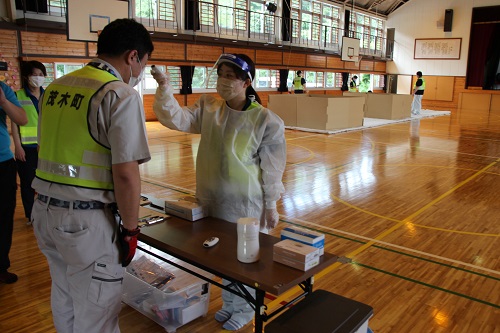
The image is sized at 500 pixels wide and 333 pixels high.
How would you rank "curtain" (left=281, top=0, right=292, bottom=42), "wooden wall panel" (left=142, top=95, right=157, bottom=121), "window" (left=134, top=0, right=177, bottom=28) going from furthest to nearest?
"curtain" (left=281, top=0, right=292, bottom=42)
"wooden wall panel" (left=142, top=95, right=157, bottom=121)
"window" (left=134, top=0, right=177, bottom=28)

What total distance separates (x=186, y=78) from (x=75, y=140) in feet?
41.4

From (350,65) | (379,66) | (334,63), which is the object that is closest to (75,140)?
(334,63)

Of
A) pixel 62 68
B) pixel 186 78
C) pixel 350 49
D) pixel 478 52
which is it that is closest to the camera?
pixel 62 68

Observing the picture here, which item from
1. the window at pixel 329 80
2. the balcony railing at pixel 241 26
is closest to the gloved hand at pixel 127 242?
the balcony railing at pixel 241 26

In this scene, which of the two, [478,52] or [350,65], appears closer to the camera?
[478,52]

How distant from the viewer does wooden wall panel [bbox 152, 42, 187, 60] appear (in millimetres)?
12680

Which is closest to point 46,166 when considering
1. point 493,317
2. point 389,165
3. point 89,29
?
point 493,317

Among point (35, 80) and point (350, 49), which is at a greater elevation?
point (350, 49)

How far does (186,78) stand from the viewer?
13.7 metres

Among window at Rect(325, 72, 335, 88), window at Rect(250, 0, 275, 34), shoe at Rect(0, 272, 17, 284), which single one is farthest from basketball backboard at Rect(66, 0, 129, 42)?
window at Rect(325, 72, 335, 88)

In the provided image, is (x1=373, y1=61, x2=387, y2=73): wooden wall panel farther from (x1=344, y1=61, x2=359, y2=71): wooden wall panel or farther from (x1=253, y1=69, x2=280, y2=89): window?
(x1=253, y1=69, x2=280, y2=89): window

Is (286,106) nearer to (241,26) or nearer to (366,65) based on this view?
(241,26)

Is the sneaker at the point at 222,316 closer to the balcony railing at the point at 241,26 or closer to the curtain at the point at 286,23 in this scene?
the balcony railing at the point at 241,26

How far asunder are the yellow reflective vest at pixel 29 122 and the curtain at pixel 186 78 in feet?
33.3
